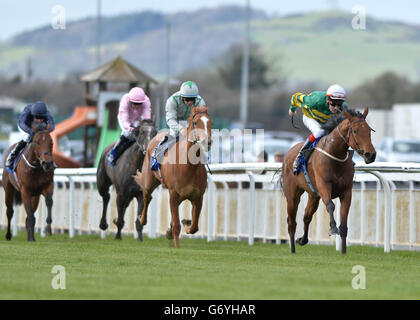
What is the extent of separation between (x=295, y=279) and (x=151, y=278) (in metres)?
1.14

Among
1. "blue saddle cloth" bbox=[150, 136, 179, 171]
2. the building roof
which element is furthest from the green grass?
the building roof

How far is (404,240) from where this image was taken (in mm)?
13227

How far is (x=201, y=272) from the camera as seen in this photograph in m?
9.28

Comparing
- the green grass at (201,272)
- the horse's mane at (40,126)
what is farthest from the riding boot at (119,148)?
the green grass at (201,272)

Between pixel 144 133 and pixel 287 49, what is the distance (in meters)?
146

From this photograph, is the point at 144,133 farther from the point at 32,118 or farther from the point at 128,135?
the point at 32,118

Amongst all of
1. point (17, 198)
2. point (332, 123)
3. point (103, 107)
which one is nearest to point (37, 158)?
point (17, 198)

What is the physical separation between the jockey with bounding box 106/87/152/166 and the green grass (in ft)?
7.59

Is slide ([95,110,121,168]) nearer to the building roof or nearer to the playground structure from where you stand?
the playground structure

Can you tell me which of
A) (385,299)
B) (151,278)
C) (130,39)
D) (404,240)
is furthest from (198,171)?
(130,39)

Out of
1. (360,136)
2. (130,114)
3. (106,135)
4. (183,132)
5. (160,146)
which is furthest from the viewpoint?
(106,135)

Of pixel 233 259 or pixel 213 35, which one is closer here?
pixel 233 259

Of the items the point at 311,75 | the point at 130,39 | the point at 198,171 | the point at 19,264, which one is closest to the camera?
the point at 19,264
